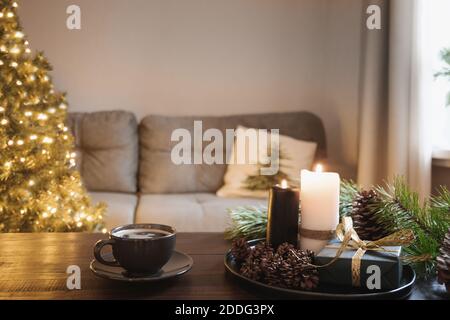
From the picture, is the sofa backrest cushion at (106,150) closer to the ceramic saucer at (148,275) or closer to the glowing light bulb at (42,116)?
the glowing light bulb at (42,116)

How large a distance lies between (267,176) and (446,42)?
110 cm

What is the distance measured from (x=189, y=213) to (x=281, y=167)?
645mm

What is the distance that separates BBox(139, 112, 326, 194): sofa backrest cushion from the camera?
2.73 metres

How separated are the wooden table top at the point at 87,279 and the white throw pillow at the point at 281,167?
5.05 feet

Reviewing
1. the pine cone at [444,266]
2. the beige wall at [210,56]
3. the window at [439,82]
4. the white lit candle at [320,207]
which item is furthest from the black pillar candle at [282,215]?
the beige wall at [210,56]

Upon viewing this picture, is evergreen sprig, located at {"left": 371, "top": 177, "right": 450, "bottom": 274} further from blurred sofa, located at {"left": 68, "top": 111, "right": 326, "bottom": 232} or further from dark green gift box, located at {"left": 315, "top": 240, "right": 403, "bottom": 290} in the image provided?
blurred sofa, located at {"left": 68, "top": 111, "right": 326, "bottom": 232}

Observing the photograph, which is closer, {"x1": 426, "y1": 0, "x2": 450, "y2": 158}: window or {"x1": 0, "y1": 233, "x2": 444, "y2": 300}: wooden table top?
{"x1": 0, "y1": 233, "x2": 444, "y2": 300}: wooden table top

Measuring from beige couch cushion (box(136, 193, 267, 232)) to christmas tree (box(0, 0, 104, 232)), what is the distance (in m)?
0.30

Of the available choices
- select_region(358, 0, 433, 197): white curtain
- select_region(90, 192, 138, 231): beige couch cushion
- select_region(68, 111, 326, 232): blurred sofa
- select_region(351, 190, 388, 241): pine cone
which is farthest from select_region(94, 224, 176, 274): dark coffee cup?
select_region(68, 111, 326, 232): blurred sofa

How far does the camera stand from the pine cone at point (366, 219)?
0.97 meters

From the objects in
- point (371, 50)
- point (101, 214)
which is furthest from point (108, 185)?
point (371, 50)

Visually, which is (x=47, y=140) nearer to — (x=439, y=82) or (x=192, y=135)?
(x=192, y=135)

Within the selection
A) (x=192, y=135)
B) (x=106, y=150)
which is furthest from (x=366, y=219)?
(x=106, y=150)

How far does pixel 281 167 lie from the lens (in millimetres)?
2617
